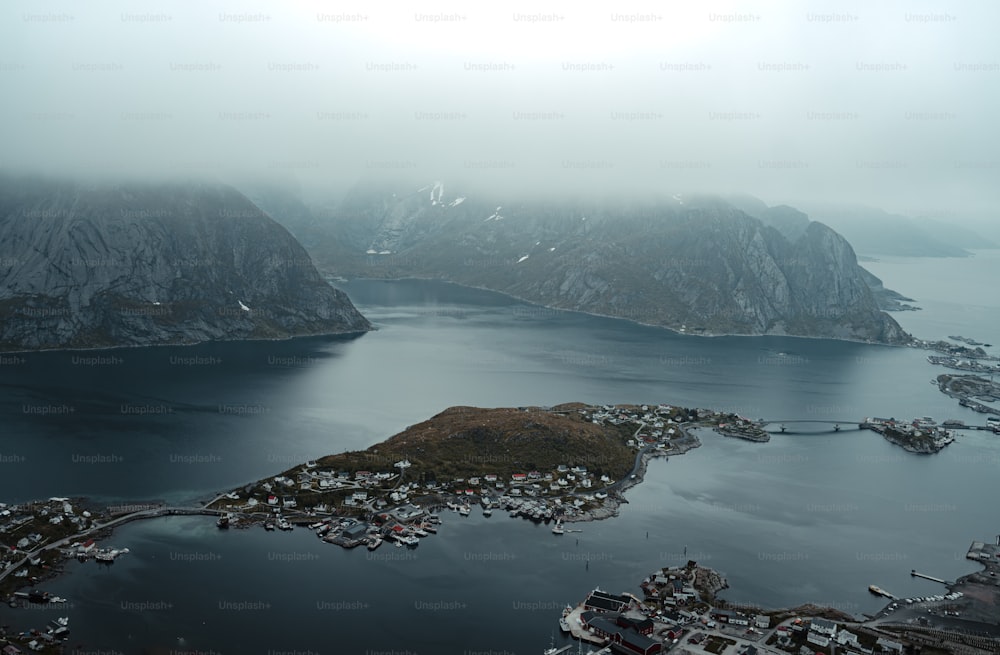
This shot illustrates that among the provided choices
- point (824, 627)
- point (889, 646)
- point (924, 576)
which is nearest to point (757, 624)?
point (824, 627)

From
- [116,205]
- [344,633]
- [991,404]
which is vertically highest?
[116,205]

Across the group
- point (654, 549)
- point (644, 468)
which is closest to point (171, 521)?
point (654, 549)

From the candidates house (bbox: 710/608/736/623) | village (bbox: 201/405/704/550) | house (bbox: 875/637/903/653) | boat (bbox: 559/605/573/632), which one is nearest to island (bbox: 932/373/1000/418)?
village (bbox: 201/405/704/550)

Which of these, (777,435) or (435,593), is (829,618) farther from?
(777,435)

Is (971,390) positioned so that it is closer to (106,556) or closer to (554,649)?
(554,649)

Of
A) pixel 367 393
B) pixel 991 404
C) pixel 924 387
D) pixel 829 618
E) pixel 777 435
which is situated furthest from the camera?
pixel 924 387

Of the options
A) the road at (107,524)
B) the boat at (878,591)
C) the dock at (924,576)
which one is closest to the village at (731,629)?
the boat at (878,591)

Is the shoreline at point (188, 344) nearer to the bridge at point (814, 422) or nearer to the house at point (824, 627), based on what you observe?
the bridge at point (814, 422)

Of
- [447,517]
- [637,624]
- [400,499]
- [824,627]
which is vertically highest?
[400,499]
